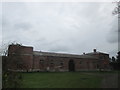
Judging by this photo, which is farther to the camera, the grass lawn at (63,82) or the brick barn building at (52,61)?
the brick barn building at (52,61)

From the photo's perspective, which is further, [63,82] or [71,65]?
[71,65]

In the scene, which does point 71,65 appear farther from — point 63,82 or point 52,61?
point 63,82

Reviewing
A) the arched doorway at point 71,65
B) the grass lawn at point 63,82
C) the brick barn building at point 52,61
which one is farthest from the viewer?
the arched doorway at point 71,65

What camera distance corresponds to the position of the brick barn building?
31856mm

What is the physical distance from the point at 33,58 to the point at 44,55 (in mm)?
3052

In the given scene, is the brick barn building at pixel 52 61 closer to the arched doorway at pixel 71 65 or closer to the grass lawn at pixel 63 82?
the arched doorway at pixel 71 65

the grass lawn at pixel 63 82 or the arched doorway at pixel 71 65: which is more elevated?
the grass lawn at pixel 63 82

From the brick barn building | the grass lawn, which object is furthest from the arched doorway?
the grass lawn

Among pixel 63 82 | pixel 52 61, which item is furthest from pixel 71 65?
pixel 63 82

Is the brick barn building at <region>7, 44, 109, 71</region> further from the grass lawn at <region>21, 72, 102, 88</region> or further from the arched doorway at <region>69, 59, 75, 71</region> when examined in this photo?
the grass lawn at <region>21, 72, 102, 88</region>

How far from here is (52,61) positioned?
3834cm

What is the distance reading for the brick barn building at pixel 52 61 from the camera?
105ft

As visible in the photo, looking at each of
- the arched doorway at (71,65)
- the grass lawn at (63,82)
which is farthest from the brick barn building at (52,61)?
the grass lawn at (63,82)

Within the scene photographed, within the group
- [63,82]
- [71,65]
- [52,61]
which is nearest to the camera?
[63,82]
